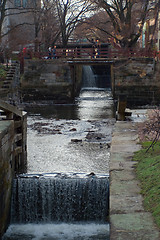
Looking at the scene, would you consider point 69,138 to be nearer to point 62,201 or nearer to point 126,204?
point 62,201

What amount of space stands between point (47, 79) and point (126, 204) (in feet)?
92.3

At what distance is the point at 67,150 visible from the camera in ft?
53.5

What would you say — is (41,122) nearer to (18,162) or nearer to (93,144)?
(93,144)

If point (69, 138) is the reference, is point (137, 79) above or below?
above

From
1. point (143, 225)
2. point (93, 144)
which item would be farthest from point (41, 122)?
point (143, 225)

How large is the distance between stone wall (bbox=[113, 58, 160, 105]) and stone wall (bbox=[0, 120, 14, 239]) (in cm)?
2326

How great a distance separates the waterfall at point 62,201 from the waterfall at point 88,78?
40.9 m

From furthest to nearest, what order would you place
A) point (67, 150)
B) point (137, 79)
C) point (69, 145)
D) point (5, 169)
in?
point (137, 79)
point (69, 145)
point (67, 150)
point (5, 169)

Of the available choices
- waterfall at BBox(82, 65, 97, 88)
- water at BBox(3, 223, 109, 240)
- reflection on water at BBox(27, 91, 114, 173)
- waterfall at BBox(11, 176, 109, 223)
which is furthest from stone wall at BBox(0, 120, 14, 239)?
waterfall at BBox(82, 65, 97, 88)

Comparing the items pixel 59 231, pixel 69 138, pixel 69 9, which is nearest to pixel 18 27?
pixel 69 9

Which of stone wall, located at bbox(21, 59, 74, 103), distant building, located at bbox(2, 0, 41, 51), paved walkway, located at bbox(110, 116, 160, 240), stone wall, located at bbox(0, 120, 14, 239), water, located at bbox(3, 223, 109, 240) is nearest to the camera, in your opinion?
paved walkway, located at bbox(110, 116, 160, 240)

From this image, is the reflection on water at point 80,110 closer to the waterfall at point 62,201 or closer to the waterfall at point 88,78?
the waterfall at point 62,201

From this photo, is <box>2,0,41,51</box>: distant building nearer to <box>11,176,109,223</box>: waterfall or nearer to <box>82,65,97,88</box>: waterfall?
<box>82,65,97,88</box>: waterfall

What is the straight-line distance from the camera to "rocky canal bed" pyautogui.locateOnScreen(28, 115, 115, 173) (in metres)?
Answer: 14.0
